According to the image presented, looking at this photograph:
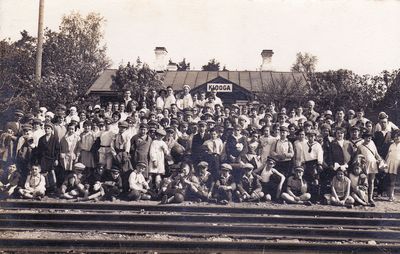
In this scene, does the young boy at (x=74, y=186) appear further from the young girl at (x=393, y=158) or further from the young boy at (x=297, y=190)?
→ the young girl at (x=393, y=158)

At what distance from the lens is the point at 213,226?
24.2 feet

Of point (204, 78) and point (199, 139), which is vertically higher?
point (204, 78)

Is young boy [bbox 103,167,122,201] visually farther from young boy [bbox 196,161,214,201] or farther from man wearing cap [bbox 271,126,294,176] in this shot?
man wearing cap [bbox 271,126,294,176]

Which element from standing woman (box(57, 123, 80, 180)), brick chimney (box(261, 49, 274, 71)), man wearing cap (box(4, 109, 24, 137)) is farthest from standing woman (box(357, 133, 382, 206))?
brick chimney (box(261, 49, 274, 71))

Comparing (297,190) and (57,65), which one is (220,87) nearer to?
(297,190)

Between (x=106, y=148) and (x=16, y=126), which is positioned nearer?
(x=106, y=148)

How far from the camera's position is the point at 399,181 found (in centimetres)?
1248

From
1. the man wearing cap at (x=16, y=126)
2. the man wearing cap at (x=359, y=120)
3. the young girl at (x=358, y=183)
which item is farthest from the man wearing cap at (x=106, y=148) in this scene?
the man wearing cap at (x=359, y=120)

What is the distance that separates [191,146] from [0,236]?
4.54 metres

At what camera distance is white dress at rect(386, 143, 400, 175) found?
9.69 meters

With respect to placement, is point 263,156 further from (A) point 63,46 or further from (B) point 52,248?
(A) point 63,46

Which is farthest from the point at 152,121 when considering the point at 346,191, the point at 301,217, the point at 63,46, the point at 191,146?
the point at 63,46

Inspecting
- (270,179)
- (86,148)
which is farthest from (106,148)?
(270,179)

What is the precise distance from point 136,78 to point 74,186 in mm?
7377
